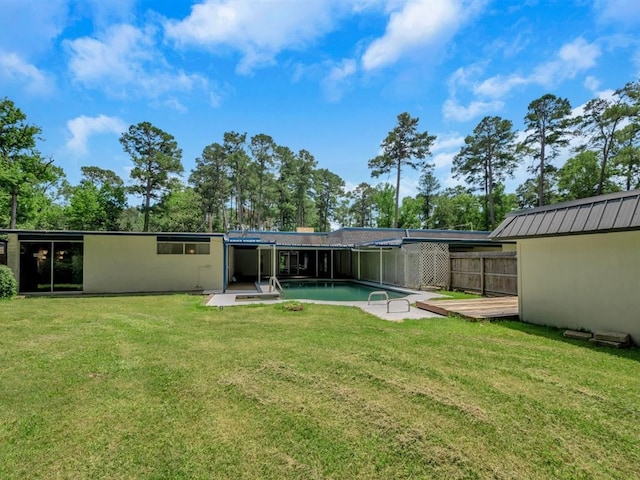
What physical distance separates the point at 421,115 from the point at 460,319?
2697 centimetres

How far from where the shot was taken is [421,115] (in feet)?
99.7

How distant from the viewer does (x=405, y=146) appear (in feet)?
102

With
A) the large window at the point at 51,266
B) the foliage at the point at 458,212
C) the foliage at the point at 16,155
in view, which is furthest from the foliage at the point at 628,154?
the foliage at the point at 16,155

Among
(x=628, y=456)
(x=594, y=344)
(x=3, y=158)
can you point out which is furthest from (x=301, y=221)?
(x=628, y=456)

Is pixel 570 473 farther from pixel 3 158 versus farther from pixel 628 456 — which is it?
pixel 3 158

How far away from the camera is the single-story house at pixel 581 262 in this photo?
525 cm

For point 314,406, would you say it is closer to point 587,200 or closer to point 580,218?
point 580,218

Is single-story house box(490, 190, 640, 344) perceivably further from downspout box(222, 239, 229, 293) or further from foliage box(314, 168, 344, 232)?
foliage box(314, 168, 344, 232)

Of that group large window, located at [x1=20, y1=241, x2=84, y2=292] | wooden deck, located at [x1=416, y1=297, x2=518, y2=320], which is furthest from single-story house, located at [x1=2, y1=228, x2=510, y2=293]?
wooden deck, located at [x1=416, y1=297, x2=518, y2=320]

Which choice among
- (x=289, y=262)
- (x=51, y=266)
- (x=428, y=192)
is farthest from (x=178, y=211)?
(x=428, y=192)

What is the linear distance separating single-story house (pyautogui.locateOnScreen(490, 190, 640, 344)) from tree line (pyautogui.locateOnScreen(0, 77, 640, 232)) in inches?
746

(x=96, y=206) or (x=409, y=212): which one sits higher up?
(x=409, y=212)

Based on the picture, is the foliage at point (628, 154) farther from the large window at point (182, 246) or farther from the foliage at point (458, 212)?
the large window at point (182, 246)

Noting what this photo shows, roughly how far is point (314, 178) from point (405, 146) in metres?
14.4
